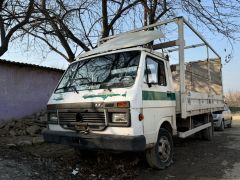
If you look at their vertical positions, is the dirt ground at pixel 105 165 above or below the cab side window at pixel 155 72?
below

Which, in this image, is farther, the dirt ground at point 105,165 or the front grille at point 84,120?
the dirt ground at point 105,165

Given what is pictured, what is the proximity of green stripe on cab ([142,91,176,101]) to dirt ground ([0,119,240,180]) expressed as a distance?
1.39 meters

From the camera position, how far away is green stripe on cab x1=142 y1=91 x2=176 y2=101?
593 centimetres

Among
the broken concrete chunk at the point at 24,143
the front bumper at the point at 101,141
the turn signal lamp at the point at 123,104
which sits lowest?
the broken concrete chunk at the point at 24,143

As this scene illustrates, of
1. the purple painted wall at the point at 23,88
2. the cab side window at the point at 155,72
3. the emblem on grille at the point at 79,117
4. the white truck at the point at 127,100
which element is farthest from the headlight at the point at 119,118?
the purple painted wall at the point at 23,88

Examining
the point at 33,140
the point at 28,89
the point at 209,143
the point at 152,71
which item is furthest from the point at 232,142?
the point at 28,89

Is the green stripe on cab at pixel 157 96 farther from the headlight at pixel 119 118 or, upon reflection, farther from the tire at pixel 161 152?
the tire at pixel 161 152

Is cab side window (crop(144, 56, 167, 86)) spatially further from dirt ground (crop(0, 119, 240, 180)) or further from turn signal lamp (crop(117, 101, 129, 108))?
dirt ground (crop(0, 119, 240, 180))

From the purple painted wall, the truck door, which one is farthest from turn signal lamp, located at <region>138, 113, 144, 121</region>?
the purple painted wall

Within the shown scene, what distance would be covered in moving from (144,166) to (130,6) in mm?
10162

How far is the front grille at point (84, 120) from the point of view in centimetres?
579

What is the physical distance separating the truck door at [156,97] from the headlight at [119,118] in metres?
0.44

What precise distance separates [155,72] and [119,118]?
147cm

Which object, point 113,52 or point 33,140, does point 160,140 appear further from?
point 33,140
